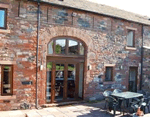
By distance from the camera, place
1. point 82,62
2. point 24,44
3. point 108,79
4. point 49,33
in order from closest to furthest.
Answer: point 24,44, point 49,33, point 82,62, point 108,79

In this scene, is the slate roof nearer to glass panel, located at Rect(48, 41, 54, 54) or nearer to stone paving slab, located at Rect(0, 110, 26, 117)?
glass panel, located at Rect(48, 41, 54, 54)

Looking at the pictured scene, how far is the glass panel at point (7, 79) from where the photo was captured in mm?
6965

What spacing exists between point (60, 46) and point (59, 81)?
1863 mm

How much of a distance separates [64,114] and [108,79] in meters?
4.24

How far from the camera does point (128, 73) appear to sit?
10555 mm

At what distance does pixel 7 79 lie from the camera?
7039mm

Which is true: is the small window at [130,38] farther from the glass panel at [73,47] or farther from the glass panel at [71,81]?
the glass panel at [71,81]

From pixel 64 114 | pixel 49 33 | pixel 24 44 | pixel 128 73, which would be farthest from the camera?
pixel 128 73

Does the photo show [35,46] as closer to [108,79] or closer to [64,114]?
[64,114]

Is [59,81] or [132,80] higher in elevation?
[59,81]

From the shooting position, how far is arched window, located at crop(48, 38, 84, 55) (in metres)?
8.05

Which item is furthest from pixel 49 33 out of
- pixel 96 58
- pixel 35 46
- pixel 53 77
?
pixel 96 58

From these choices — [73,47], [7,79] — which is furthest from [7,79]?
[73,47]

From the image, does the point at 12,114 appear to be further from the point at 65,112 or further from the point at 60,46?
the point at 60,46
